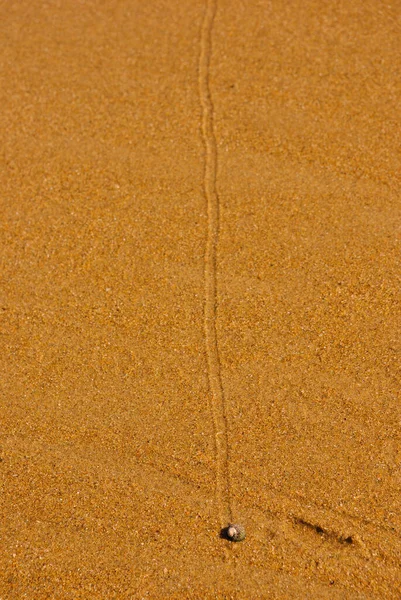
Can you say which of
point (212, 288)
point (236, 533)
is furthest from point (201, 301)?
point (236, 533)

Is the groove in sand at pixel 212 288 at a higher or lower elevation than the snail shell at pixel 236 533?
higher

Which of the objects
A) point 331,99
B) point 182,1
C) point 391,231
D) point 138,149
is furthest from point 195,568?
point 182,1

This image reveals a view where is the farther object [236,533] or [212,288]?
[212,288]

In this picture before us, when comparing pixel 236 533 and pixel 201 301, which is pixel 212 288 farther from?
pixel 236 533

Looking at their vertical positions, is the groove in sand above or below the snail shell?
above

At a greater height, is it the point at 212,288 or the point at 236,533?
the point at 212,288

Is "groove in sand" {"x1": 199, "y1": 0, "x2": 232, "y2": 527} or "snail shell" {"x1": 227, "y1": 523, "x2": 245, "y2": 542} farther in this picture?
"groove in sand" {"x1": 199, "y1": 0, "x2": 232, "y2": 527}
